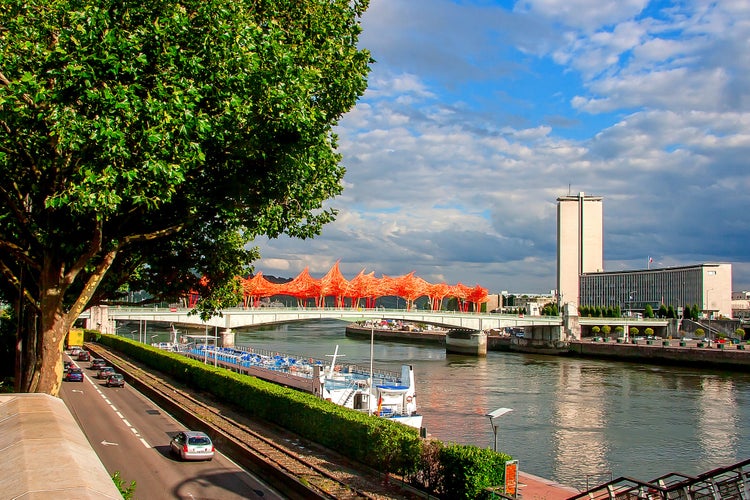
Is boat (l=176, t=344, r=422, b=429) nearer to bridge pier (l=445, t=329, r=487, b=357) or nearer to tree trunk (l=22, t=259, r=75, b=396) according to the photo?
tree trunk (l=22, t=259, r=75, b=396)

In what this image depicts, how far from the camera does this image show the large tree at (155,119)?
13375 millimetres

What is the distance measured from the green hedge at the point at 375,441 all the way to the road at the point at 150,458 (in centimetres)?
320

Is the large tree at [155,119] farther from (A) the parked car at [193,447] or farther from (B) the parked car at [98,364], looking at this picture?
(B) the parked car at [98,364]

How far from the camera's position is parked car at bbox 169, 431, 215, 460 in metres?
23.4

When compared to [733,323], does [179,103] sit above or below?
above

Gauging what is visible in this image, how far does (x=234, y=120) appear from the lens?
1500 centimetres

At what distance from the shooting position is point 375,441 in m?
21.2

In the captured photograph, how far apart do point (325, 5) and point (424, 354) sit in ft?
295

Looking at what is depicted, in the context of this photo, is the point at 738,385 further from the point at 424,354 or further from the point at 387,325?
the point at 387,325

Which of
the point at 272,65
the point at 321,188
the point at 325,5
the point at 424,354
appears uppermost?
the point at 325,5

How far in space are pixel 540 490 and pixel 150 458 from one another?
45.2 ft

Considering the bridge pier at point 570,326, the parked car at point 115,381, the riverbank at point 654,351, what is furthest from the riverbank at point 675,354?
the parked car at point 115,381

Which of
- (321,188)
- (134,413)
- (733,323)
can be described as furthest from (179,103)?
(733,323)

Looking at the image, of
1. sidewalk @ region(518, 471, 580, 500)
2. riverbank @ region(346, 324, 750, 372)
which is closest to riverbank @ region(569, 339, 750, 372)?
riverbank @ region(346, 324, 750, 372)
